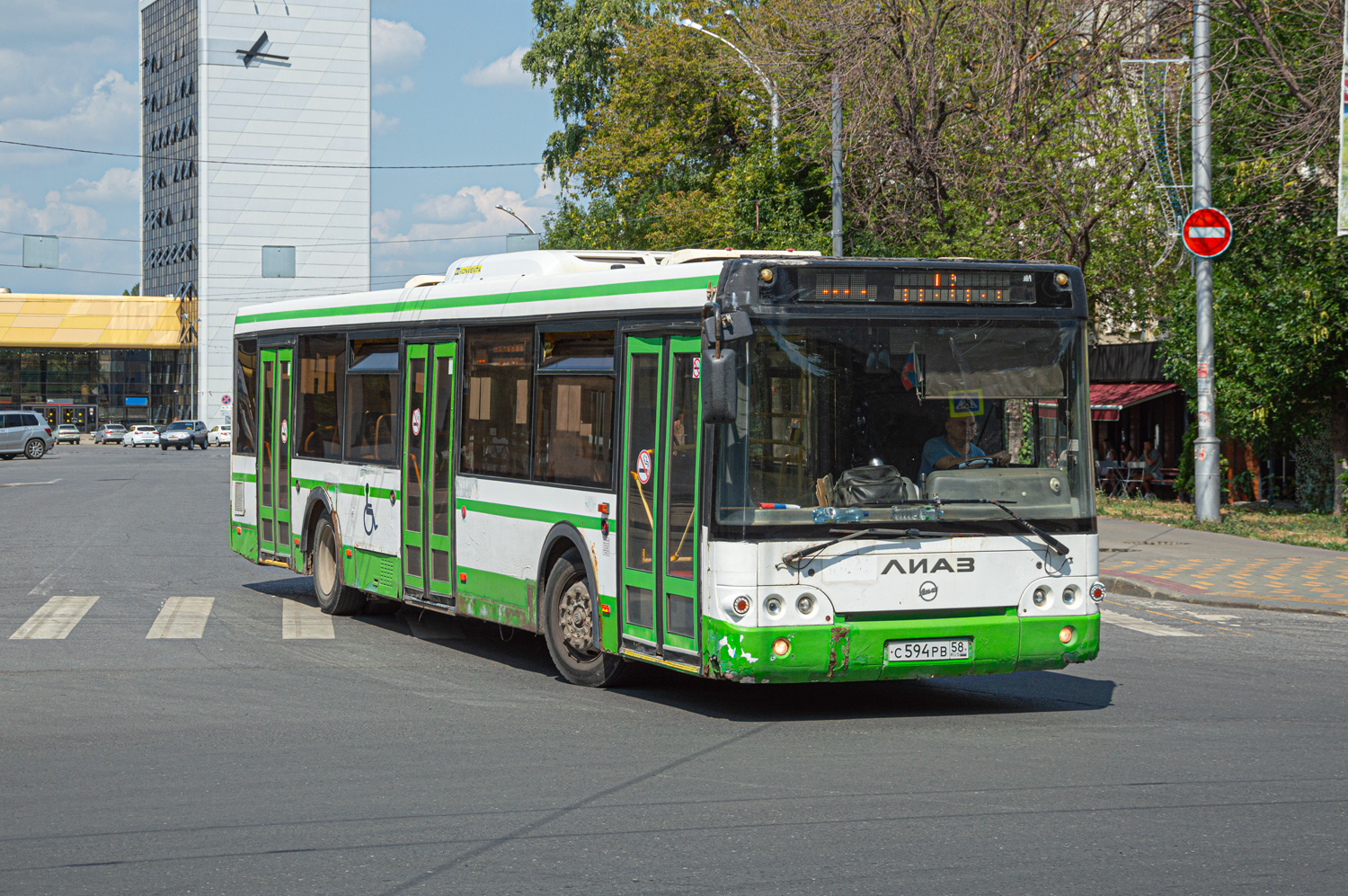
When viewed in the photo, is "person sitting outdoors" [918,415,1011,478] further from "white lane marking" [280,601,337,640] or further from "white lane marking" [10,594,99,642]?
"white lane marking" [10,594,99,642]

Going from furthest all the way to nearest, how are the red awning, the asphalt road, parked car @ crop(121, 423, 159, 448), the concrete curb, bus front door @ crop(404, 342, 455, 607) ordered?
1. parked car @ crop(121, 423, 159, 448)
2. the red awning
3. the concrete curb
4. bus front door @ crop(404, 342, 455, 607)
5. the asphalt road

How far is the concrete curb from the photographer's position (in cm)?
1475

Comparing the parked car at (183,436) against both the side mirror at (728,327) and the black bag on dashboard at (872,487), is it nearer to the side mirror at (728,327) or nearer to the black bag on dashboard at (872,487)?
the side mirror at (728,327)

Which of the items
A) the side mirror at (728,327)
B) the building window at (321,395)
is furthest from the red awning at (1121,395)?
the side mirror at (728,327)

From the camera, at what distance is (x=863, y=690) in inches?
402

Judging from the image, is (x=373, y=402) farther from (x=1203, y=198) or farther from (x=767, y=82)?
(x=767, y=82)

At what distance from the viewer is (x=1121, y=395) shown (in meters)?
34.5

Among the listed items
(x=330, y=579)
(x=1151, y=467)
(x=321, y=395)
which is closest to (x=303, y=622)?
(x=330, y=579)

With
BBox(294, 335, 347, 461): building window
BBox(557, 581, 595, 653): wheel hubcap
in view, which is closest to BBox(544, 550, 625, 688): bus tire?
BBox(557, 581, 595, 653): wheel hubcap

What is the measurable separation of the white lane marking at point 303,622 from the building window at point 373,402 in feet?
4.67

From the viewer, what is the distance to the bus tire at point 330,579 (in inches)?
545

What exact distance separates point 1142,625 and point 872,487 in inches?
237

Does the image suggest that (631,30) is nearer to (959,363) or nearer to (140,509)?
(140,509)

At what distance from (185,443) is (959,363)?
80.1 meters
